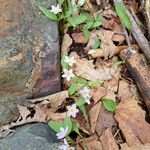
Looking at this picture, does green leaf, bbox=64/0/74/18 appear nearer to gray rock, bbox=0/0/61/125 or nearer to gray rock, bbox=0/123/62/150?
gray rock, bbox=0/0/61/125

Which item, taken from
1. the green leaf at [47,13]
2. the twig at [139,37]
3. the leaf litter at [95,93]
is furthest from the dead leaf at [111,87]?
the green leaf at [47,13]

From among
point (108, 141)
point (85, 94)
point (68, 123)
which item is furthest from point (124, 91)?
point (68, 123)

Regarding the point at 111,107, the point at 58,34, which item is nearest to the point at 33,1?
the point at 58,34

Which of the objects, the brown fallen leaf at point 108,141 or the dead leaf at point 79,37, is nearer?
the brown fallen leaf at point 108,141

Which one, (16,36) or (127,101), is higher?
Result: (16,36)

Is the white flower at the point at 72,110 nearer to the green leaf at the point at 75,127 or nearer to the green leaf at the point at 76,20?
the green leaf at the point at 75,127

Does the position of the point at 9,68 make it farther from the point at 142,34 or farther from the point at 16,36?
the point at 142,34

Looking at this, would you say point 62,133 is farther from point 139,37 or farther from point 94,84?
point 139,37

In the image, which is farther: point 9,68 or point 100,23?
point 100,23

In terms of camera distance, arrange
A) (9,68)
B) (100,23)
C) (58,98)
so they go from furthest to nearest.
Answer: (100,23), (58,98), (9,68)
